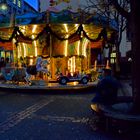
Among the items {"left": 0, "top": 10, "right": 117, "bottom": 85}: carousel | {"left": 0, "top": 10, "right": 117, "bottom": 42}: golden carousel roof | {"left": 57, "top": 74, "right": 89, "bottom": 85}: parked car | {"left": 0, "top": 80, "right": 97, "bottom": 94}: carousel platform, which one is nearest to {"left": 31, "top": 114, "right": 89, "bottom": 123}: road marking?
{"left": 0, "top": 80, "right": 97, "bottom": 94}: carousel platform

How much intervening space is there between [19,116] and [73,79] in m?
9.78

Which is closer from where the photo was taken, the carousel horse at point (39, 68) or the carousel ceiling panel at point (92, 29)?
the carousel horse at point (39, 68)

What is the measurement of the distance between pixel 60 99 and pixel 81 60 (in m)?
7.28

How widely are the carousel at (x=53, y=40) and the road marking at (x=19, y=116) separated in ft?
20.4

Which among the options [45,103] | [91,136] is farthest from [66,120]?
[45,103]

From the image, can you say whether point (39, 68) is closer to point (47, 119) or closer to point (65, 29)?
point (65, 29)

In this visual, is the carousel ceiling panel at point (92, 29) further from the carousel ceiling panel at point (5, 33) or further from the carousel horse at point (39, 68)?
the carousel ceiling panel at point (5, 33)

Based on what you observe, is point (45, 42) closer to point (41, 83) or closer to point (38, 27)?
point (38, 27)

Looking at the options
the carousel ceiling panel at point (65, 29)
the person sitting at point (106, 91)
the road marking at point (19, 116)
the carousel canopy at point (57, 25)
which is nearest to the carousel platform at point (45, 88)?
the carousel canopy at point (57, 25)

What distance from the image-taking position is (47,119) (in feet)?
34.7

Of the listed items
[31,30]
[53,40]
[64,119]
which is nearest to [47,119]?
[64,119]

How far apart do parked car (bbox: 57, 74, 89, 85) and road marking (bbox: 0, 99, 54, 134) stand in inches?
224

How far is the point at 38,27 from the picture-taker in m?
21.5

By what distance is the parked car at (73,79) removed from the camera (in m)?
19.9
